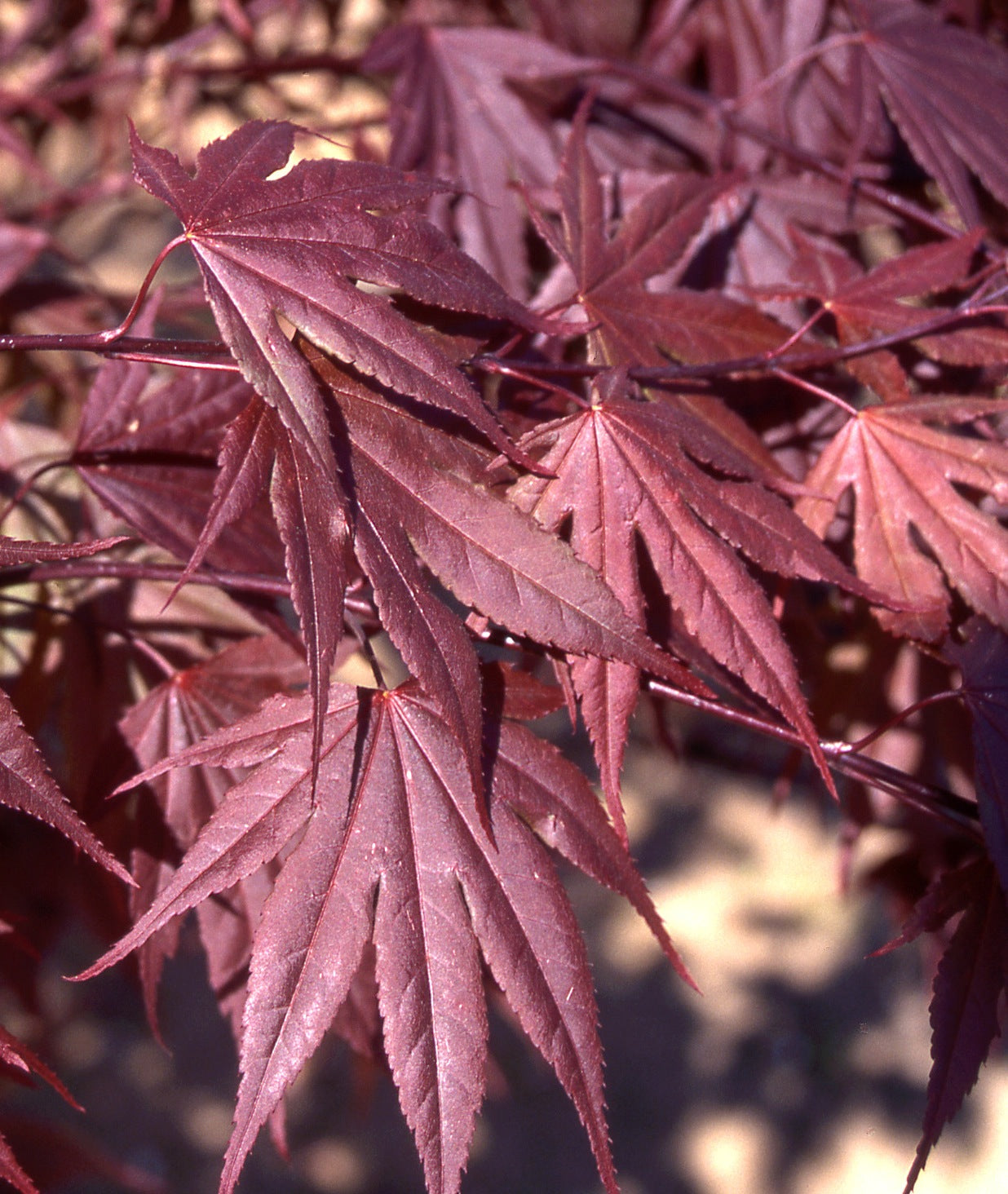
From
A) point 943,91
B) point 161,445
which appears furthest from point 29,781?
point 943,91

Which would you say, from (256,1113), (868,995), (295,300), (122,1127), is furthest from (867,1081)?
(295,300)

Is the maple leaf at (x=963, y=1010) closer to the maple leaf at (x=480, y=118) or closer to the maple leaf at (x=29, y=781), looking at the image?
the maple leaf at (x=29, y=781)

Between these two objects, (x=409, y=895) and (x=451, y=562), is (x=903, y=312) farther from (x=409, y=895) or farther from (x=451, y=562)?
(x=409, y=895)

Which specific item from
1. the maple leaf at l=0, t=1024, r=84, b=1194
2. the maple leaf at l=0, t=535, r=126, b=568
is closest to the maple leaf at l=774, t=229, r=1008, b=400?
the maple leaf at l=0, t=535, r=126, b=568

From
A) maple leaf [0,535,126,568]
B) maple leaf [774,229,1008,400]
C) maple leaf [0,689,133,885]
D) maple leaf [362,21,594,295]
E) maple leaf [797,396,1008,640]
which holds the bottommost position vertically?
maple leaf [0,689,133,885]

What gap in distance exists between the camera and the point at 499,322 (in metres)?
0.74

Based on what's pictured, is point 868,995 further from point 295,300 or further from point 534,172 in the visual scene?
point 295,300

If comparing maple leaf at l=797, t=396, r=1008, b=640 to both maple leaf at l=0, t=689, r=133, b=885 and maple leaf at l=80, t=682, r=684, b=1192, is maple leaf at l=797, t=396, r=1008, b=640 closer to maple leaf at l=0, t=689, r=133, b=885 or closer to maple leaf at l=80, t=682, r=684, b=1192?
maple leaf at l=80, t=682, r=684, b=1192

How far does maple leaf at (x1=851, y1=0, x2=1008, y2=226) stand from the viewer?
37.1 inches

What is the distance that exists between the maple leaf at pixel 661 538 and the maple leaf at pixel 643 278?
12cm

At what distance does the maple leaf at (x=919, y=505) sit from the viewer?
0.73m

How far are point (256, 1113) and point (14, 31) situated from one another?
1514 mm

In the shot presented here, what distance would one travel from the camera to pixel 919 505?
0.76 m

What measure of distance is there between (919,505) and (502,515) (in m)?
0.36
